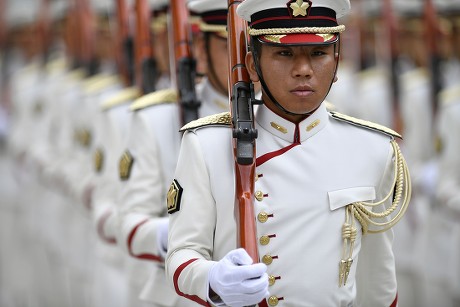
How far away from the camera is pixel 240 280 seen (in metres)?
3.42

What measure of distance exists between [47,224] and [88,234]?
1.27 metres

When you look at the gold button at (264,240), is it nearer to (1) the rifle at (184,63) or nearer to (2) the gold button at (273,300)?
(2) the gold button at (273,300)

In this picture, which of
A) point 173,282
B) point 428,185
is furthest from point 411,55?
point 173,282

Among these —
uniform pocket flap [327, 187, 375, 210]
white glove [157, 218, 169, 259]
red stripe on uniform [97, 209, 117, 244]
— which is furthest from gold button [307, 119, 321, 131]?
red stripe on uniform [97, 209, 117, 244]

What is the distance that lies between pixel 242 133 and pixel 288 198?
10.8 inches

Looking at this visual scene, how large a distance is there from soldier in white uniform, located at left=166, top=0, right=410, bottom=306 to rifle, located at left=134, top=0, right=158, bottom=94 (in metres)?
2.34

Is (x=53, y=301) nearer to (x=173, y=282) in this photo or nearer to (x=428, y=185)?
(x=428, y=185)

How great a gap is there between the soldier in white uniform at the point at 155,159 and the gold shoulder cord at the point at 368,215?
3.85ft

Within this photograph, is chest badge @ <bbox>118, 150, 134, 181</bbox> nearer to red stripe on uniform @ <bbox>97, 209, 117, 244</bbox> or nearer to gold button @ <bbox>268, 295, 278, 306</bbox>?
red stripe on uniform @ <bbox>97, 209, 117, 244</bbox>

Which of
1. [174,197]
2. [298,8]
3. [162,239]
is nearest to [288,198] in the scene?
[174,197]

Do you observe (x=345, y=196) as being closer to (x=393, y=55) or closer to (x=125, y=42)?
(x=125, y=42)

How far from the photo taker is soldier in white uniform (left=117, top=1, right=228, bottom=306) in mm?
4918

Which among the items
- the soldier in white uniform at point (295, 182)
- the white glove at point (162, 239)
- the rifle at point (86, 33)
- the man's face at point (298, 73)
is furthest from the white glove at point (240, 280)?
the rifle at point (86, 33)

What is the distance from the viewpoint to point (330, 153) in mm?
3885
